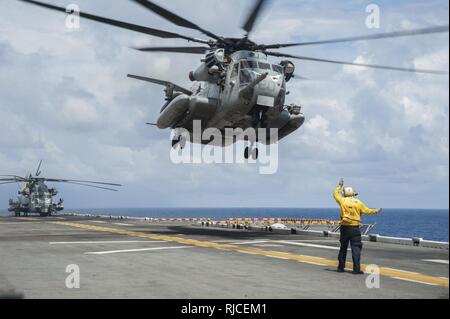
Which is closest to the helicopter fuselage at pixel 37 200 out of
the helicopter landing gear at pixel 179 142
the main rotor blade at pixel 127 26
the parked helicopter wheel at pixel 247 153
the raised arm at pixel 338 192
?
the helicopter landing gear at pixel 179 142

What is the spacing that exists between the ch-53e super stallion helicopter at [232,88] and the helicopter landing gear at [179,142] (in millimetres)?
1257

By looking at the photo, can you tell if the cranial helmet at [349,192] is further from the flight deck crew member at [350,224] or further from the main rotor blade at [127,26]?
the main rotor blade at [127,26]

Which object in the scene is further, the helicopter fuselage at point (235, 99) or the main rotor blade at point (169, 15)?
the helicopter fuselage at point (235, 99)

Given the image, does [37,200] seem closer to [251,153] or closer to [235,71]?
[251,153]

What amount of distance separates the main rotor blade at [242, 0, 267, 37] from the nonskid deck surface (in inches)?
→ 335

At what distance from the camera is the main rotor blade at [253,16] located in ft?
64.0

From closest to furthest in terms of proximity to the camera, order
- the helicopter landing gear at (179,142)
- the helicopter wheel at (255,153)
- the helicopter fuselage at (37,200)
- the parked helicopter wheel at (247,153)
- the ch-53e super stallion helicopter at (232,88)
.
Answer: the ch-53e super stallion helicopter at (232,88) < the helicopter wheel at (255,153) < the parked helicopter wheel at (247,153) < the helicopter landing gear at (179,142) < the helicopter fuselage at (37,200)

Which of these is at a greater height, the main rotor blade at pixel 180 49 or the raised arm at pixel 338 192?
the main rotor blade at pixel 180 49

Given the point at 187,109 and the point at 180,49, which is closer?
the point at 180,49

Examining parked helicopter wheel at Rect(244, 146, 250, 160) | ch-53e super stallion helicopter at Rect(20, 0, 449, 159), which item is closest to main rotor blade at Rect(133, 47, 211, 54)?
ch-53e super stallion helicopter at Rect(20, 0, 449, 159)

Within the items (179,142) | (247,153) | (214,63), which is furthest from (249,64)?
(179,142)

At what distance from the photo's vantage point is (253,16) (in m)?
20.8

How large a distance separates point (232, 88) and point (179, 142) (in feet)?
23.1
